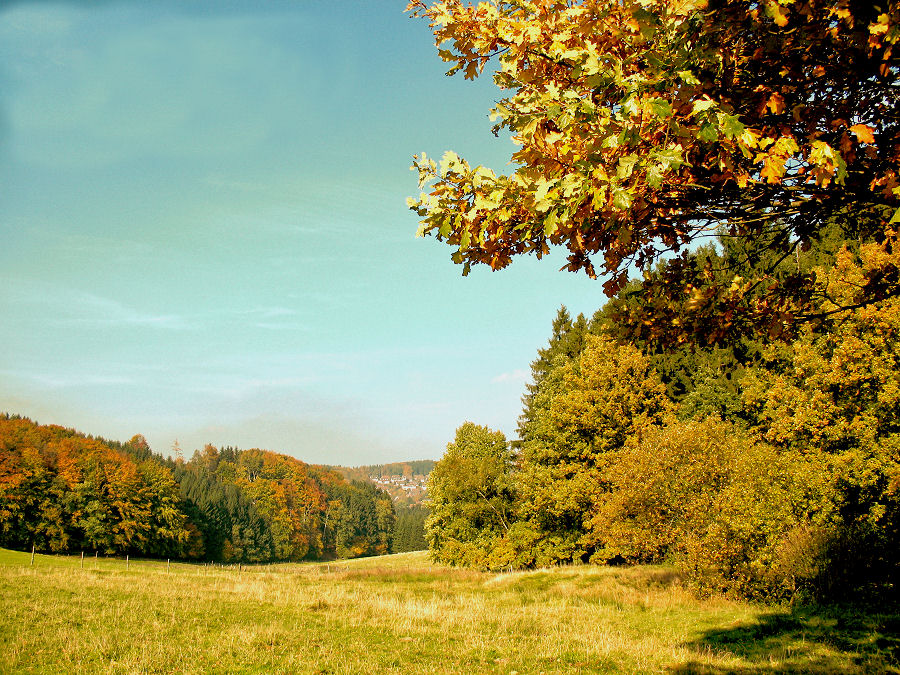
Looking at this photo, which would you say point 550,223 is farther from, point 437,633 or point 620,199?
point 437,633

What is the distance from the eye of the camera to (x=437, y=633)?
13734 millimetres

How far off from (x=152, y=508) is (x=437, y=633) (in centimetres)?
7435

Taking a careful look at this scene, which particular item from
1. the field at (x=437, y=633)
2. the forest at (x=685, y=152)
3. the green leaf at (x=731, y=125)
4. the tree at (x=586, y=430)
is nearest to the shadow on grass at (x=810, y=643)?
the field at (x=437, y=633)

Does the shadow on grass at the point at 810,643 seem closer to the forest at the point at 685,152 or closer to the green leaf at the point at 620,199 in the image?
the forest at the point at 685,152

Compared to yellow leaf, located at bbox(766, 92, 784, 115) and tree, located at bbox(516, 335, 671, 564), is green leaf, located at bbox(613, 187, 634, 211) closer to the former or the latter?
yellow leaf, located at bbox(766, 92, 784, 115)

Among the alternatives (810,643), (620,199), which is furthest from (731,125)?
(810,643)

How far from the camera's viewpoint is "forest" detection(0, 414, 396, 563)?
6050cm

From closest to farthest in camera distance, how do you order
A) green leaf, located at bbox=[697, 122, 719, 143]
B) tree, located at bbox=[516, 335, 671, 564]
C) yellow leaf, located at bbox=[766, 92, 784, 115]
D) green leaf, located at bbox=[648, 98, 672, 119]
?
1. green leaf, located at bbox=[648, 98, 672, 119]
2. green leaf, located at bbox=[697, 122, 719, 143]
3. yellow leaf, located at bbox=[766, 92, 784, 115]
4. tree, located at bbox=[516, 335, 671, 564]

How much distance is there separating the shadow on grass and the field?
1.5 inches

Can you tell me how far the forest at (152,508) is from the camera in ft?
198

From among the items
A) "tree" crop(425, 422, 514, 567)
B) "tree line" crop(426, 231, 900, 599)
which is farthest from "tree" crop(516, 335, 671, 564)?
"tree" crop(425, 422, 514, 567)

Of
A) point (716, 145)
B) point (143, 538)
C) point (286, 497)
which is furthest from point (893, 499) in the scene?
point (286, 497)

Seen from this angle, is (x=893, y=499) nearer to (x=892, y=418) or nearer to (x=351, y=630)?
(x=892, y=418)

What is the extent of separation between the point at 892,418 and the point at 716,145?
18.8 metres
